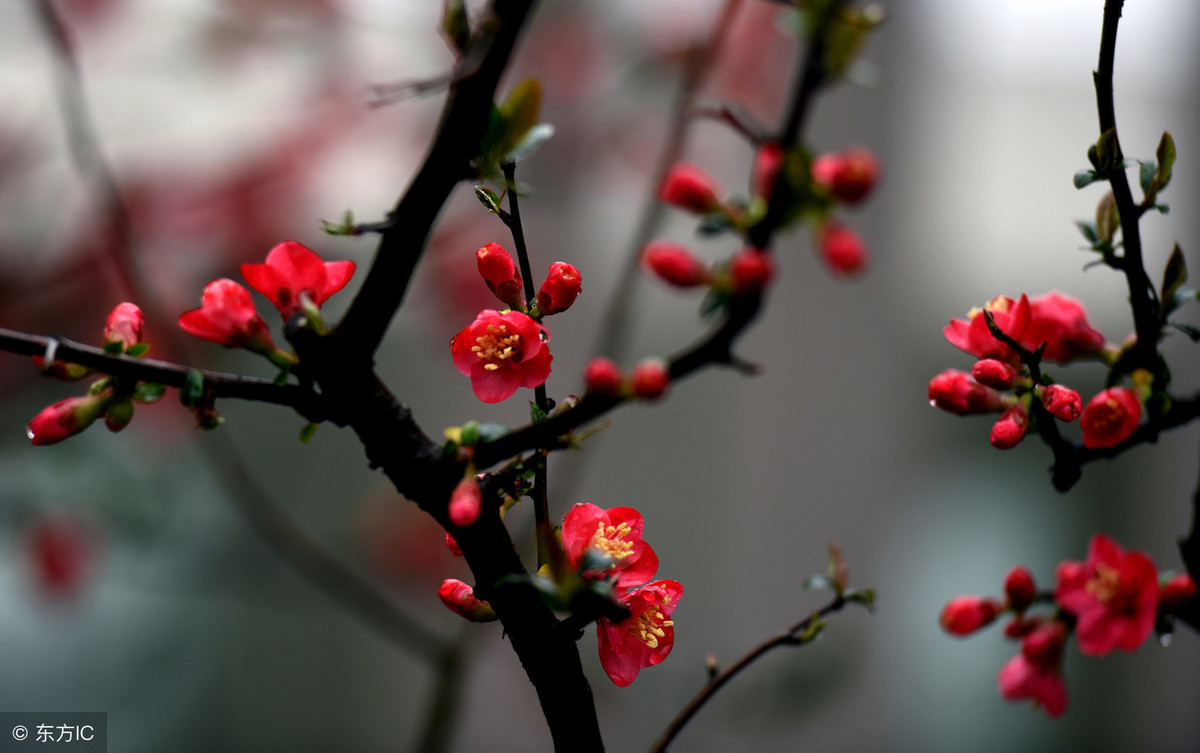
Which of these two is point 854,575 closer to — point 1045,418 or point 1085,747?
point 1085,747

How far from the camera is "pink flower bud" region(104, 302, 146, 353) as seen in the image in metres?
0.24

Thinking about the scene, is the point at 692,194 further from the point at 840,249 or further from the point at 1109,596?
the point at 1109,596

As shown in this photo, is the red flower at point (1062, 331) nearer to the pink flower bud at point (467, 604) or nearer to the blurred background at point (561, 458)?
the pink flower bud at point (467, 604)

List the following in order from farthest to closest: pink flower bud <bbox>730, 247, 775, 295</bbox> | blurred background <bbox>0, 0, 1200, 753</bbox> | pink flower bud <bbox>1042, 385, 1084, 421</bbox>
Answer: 1. blurred background <bbox>0, 0, 1200, 753</bbox>
2. pink flower bud <bbox>1042, 385, 1084, 421</bbox>
3. pink flower bud <bbox>730, 247, 775, 295</bbox>

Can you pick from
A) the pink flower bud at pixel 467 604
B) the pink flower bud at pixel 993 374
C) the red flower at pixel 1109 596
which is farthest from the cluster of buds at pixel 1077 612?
the pink flower bud at pixel 467 604

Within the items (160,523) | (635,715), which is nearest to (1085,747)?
(635,715)

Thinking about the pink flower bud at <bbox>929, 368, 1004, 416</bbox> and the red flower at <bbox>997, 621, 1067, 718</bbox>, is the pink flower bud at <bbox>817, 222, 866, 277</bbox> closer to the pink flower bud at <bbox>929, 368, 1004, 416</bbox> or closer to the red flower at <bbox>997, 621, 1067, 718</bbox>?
the pink flower bud at <bbox>929, 368, 1004, 416</bbox>

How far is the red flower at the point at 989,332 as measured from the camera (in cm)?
28

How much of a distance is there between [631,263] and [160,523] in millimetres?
841

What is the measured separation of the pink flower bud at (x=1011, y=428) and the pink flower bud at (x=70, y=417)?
263 mm

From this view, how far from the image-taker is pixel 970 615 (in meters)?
0.35

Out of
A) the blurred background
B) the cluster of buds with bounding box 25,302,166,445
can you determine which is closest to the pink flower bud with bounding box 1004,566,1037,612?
the cluster of buds with bounding box 25,302,166,445

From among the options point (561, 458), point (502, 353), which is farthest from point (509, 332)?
point (561, 458)

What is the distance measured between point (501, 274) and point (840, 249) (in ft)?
0.35
